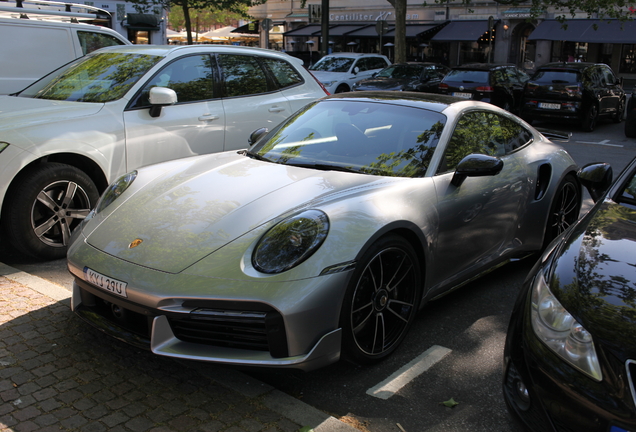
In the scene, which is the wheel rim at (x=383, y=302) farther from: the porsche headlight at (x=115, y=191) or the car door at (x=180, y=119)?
the car door at (x=180, y=119)

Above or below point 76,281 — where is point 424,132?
above

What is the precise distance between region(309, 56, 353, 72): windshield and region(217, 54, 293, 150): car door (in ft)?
46.2

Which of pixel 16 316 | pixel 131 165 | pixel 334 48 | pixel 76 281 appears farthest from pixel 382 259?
pixel 334 48

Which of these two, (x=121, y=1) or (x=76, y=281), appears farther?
(x=121, y=1)

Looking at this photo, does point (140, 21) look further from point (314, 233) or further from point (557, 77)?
point (314, 233)

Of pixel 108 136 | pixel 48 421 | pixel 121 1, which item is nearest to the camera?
pixel 48 421

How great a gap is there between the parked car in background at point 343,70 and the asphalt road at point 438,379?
15.7m

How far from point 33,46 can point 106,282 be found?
604cm

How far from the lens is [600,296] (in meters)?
2.36

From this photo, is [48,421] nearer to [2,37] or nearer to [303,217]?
[303,217]

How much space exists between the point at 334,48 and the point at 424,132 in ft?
132

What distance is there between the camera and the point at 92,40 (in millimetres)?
8523

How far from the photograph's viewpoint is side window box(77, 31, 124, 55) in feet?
27.5

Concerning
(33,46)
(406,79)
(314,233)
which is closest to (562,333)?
(314,233)
